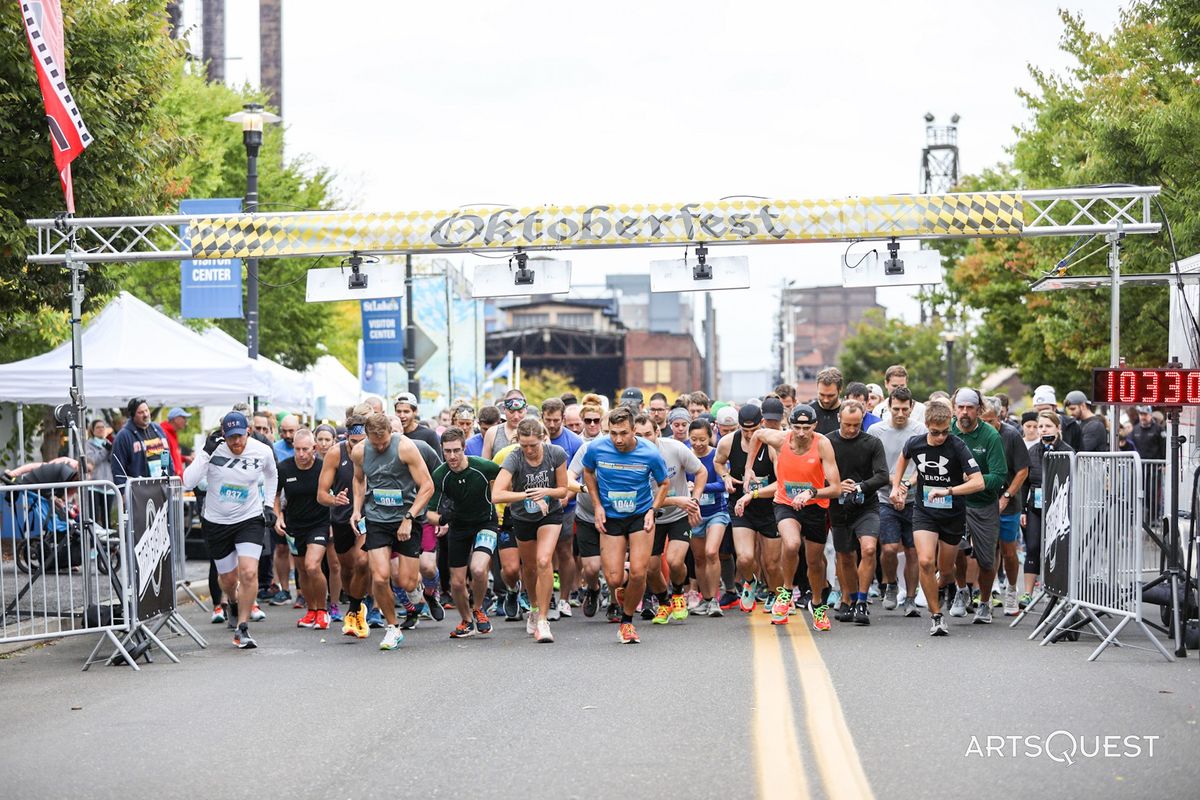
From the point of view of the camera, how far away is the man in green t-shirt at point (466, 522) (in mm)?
12445

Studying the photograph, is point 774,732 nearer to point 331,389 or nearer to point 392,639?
point 392,639

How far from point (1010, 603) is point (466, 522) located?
521cm

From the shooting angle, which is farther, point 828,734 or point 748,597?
point 748,597

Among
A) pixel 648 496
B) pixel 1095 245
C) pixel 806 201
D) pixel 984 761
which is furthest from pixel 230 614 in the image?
pixel 1095 245

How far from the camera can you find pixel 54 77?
46.8 ft

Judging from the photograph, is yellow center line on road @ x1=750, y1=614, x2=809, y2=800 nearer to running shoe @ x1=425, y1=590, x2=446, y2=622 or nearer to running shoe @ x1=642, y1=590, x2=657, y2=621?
running shoe @ x1=642, y1=590, x2=657, y2=621

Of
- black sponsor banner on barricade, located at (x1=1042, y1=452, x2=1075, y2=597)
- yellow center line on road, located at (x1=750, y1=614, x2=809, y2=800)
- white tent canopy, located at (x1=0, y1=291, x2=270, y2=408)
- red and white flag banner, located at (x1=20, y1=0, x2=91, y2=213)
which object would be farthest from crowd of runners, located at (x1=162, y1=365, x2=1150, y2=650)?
white tent canopy, located at (x1=0, y1=291, x2=270, y2=408)

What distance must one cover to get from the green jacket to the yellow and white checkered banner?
437 cm

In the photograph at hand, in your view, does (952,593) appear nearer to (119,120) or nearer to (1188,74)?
(119,120)

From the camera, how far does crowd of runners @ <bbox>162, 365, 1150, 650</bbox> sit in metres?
12.2

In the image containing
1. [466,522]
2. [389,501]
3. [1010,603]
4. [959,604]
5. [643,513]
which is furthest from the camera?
[1010,603]

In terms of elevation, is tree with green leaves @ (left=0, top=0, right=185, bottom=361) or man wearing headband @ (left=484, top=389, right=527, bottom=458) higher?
tree with green leaves @ (left=0, top=0, right=185, bottom=361)

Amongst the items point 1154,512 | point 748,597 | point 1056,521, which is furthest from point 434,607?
point 1154,512

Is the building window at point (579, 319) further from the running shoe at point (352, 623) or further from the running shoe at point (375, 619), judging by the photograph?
the running shoe at point (352, 623)
